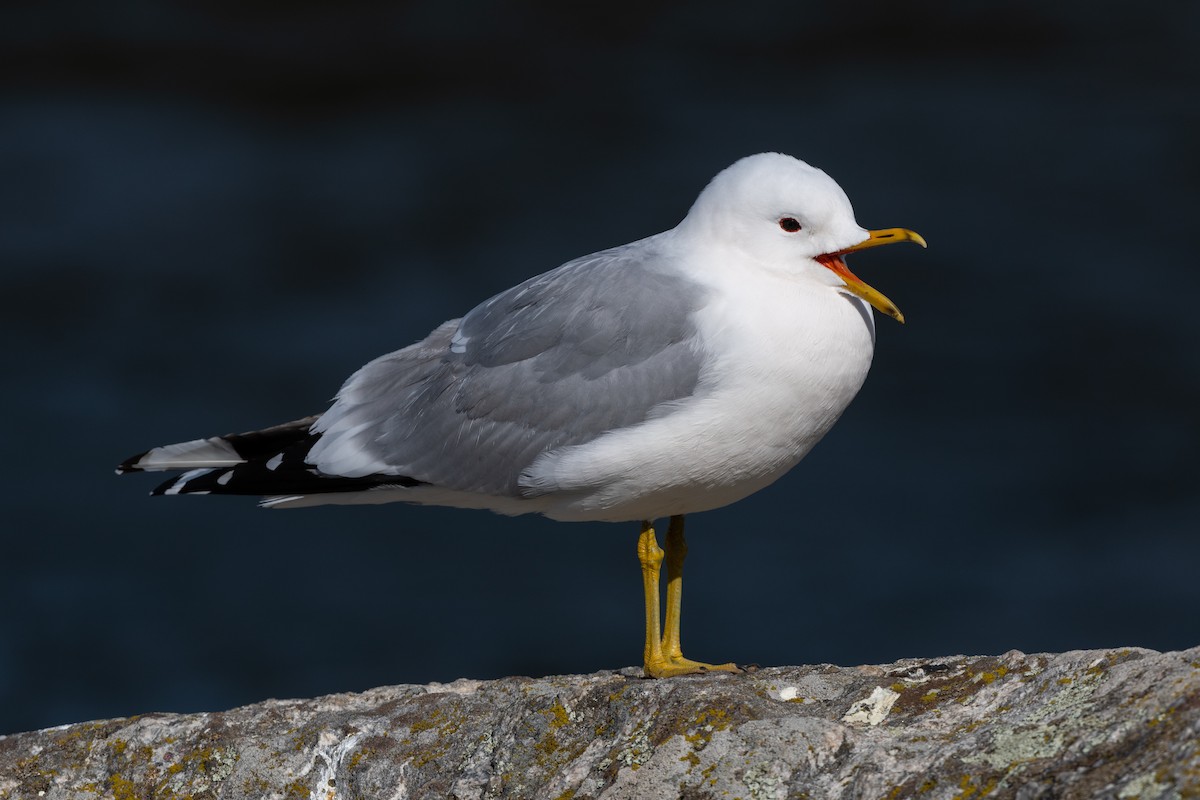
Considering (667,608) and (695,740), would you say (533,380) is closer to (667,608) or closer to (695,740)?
(667,608)

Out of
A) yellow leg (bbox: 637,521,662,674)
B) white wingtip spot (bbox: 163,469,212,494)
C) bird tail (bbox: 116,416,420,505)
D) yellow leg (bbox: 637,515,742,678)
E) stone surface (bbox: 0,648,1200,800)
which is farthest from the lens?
white wingtip spot (bbox: 163,469,212,494)

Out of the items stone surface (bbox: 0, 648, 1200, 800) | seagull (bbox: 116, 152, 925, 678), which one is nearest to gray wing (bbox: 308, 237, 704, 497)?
seagull (bbox: 116, 152, 925, 678)

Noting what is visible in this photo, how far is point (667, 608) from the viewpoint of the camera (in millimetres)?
5566

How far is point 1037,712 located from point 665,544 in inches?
106

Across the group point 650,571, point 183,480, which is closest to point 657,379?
point 650,571

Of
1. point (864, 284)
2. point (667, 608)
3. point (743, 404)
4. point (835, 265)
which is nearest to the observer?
point (743, 404)

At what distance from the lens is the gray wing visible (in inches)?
200

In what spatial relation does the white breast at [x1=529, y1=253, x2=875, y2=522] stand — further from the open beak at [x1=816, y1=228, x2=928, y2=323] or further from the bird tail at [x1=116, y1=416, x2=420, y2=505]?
the bird tail at [x1=116, y1=416, x2=420, y2=505]

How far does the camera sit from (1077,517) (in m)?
11.4

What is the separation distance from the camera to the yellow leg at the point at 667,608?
535 centimetres

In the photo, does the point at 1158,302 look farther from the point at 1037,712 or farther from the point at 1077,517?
the point at 1037,712

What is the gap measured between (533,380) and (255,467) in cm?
125

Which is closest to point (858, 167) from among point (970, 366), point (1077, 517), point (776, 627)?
point (970, 366)

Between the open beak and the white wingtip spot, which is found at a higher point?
the open beak
